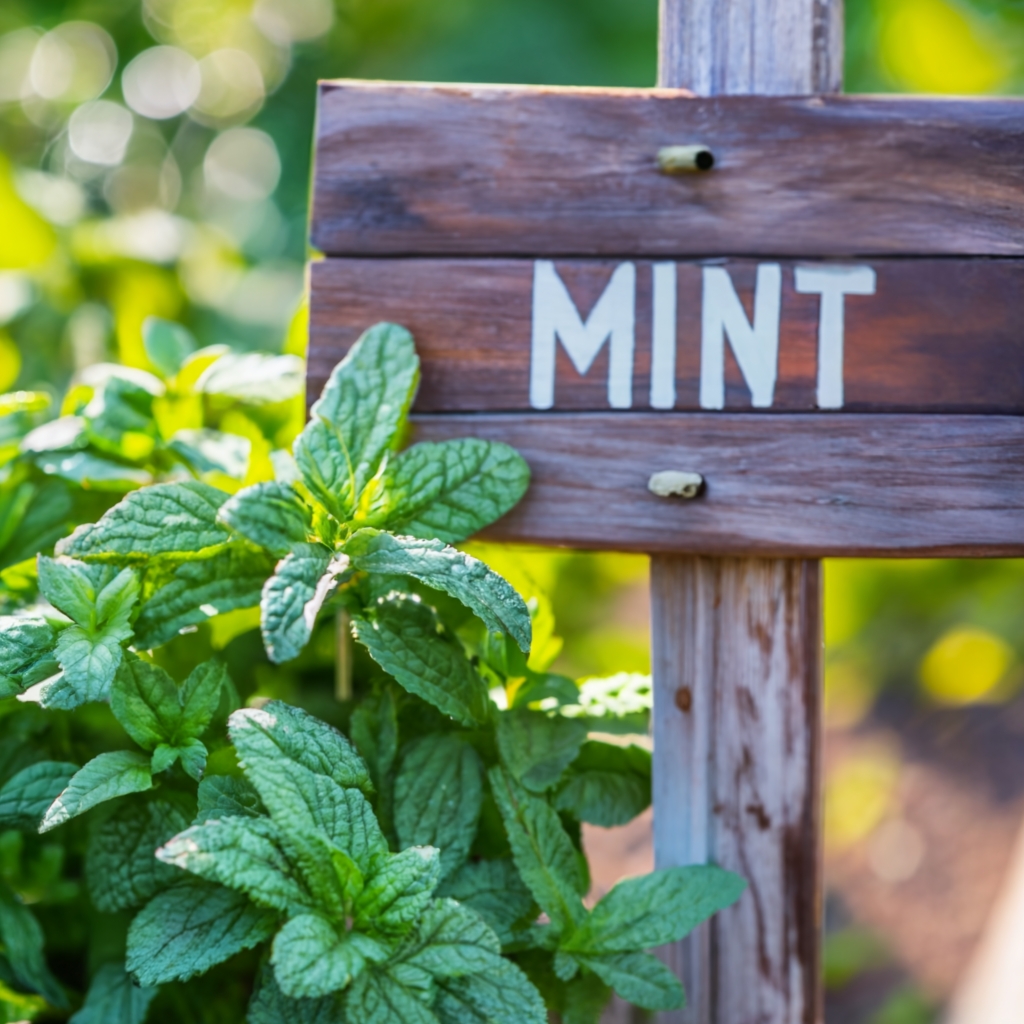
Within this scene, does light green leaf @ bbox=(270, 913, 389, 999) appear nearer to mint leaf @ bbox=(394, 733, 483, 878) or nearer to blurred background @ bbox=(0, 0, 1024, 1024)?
mint leaf @ bbox=(394, 733, 483, 878)

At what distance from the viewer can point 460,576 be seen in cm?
61

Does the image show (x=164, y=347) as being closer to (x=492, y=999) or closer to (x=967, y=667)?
(x=492, y=999)

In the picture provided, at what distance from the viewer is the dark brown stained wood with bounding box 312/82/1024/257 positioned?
800mm

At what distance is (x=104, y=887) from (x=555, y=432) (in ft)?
1.57

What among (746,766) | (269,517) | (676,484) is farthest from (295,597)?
(746,766)

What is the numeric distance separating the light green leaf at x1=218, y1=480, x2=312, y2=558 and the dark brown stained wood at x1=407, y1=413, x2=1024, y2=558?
18cm

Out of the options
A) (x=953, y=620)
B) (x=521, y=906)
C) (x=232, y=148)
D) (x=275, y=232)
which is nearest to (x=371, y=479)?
(x=521, y=906)

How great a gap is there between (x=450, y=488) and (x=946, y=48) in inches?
83.8

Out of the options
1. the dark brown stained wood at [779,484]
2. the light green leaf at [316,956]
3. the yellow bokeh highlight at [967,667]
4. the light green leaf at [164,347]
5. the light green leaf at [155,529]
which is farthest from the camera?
the yellow bokeh highlight at [967,667]

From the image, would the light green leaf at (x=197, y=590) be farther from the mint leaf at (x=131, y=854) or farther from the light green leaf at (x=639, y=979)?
the light green leaf at (x=639, y=979)

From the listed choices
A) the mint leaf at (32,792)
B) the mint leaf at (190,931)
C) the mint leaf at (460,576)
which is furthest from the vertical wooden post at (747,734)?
the mint leaf at (32,792)

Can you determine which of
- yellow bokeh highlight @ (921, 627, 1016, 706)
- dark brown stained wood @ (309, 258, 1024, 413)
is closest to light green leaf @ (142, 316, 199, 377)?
dark brown stained wood @ (309, 258, 1024, 413)

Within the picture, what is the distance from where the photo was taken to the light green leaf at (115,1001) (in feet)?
2.29

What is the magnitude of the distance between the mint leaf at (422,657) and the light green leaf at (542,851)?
60 mm
